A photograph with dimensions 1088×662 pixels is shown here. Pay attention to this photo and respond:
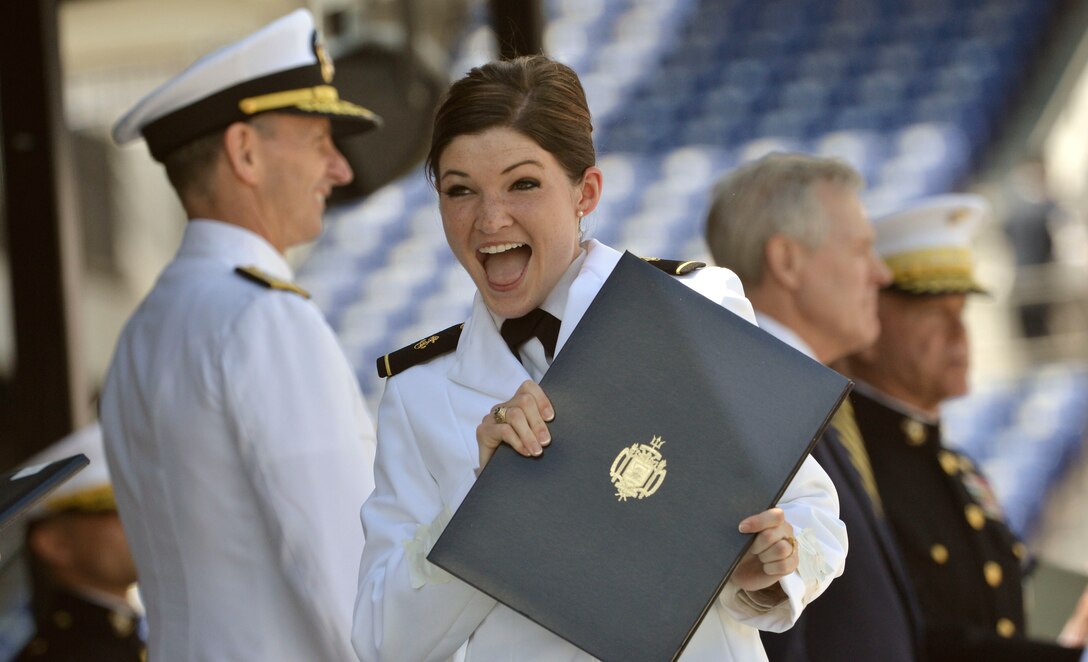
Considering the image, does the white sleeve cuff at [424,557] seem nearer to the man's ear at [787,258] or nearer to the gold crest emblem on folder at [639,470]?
the gold crest emblem on folder at [639,470]

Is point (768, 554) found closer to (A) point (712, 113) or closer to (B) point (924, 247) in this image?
(B) point (924, 247)

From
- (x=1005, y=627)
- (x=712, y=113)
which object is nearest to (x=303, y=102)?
(x=1005, y=627)

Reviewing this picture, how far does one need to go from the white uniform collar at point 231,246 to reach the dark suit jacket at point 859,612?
0.93 meters

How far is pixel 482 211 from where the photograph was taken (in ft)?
5.16

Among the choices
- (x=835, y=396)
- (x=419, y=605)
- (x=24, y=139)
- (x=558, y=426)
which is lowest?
(x=24, y=139)

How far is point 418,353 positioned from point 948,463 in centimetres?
172

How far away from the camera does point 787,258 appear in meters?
2.72

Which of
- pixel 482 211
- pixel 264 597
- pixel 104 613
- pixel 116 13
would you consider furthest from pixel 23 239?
pixel 116 13

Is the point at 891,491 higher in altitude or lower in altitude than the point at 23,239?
higher

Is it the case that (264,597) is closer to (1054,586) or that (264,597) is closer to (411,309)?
(1054,586)

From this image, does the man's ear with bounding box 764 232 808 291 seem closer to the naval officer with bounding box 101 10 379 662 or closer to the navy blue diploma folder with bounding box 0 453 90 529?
the naval officer with bounding box 101 10 379 662

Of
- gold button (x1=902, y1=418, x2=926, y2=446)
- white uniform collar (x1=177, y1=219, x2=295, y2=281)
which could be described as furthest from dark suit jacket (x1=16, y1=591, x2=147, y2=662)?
gold button (x1=902, y1=418, x2=926, y2=446)

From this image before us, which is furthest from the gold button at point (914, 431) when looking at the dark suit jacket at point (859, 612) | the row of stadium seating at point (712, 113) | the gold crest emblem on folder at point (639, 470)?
the row of stadium seating at point (712, 113)

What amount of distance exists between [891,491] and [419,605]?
5.63 feet
